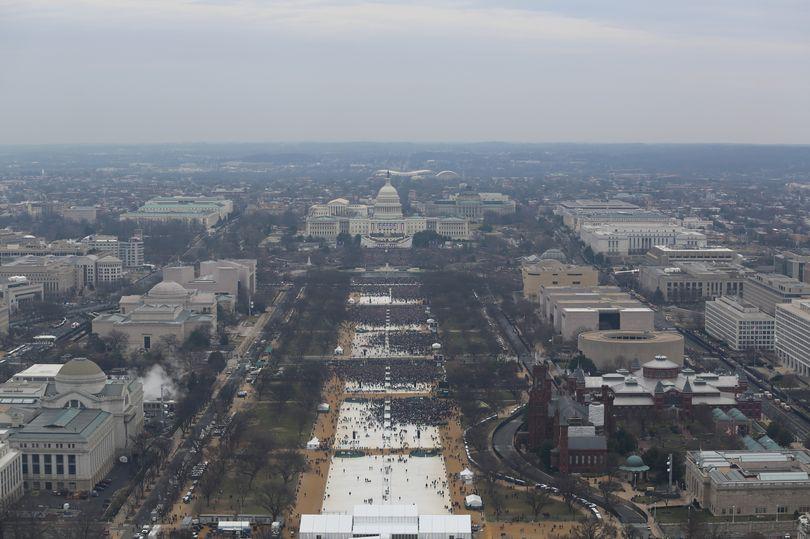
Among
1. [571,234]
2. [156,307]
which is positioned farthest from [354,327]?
[571,234]

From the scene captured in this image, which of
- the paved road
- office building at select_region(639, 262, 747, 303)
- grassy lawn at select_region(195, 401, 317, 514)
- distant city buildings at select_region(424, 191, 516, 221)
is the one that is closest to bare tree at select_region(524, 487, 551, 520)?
the paved road

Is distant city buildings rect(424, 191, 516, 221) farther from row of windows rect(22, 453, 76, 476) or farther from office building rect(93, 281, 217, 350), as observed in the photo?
row of windows rect(22, 453, 76, 476)

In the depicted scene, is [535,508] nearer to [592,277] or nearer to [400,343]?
[400,343]

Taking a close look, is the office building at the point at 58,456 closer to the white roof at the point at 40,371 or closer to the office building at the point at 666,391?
the white roof at the point at 40,371

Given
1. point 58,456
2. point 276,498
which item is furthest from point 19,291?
point 276,498

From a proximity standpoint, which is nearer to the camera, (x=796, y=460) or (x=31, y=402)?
(x=796, y=460)

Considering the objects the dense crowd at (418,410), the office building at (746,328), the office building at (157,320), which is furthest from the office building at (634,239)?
the dense crowd at (418,410)
